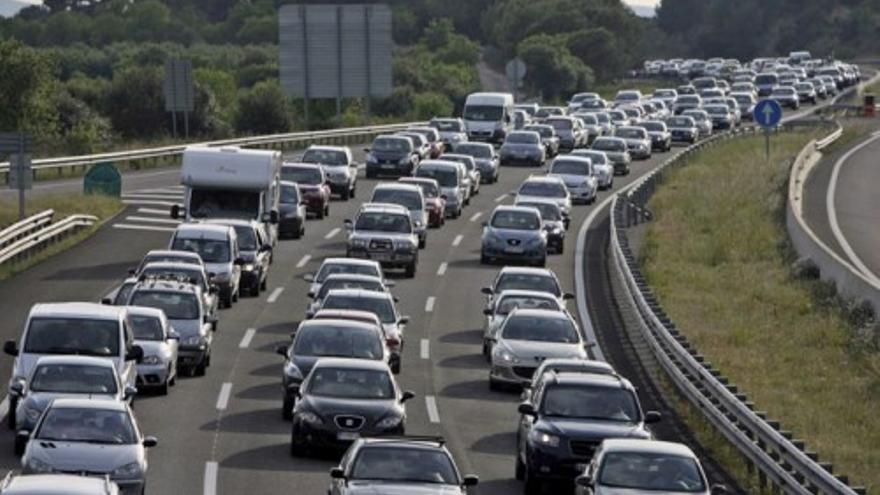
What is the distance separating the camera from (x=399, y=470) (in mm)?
24266

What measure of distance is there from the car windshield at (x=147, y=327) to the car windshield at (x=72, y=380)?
201 inches

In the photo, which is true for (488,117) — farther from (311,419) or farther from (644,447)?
(644,447)

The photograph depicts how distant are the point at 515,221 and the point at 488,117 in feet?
119

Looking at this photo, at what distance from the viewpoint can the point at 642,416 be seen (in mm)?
28547

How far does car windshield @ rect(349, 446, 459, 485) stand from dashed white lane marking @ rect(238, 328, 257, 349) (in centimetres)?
1636

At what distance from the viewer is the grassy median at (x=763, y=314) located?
109 feet

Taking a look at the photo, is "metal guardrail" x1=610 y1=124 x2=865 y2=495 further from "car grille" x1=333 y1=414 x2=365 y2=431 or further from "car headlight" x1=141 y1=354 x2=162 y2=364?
"car headlight" x1=141 y1=354 x2=162 y2=364

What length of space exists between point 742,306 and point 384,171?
28.9 m

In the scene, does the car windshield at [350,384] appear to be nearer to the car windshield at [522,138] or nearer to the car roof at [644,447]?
the car roof at [644,447]

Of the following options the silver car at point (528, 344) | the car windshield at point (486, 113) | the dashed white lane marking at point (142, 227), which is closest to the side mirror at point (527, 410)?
the silver car at point (528, 344)

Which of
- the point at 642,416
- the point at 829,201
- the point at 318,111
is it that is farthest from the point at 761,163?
the point at 642,416

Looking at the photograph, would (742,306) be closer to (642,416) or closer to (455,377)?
(455,377)

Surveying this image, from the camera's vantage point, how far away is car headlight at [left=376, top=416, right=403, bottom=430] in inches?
1155

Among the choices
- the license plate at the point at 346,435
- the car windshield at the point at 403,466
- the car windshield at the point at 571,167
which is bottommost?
the car windshield at the point at 571,167
